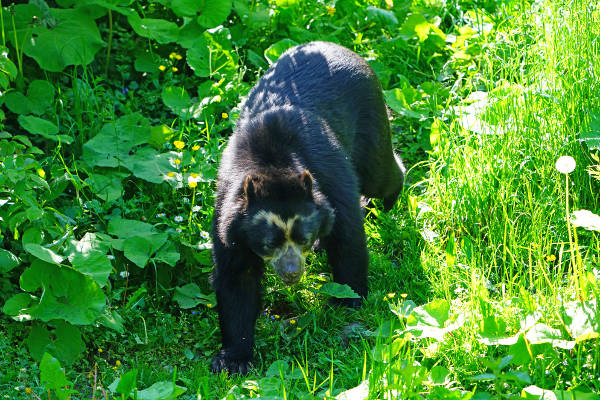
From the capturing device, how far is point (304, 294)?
525cm

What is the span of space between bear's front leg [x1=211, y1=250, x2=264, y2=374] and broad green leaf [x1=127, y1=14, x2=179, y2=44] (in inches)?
109

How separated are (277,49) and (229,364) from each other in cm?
314

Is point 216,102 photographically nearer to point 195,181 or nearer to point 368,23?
point 195,181

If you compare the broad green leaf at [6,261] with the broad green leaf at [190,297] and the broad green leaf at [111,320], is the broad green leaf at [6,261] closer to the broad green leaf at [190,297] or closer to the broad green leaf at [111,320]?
the broad green leaf at [111,320]

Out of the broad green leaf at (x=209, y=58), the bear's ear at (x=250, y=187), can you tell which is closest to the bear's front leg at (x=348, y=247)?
the bear's ear at (x=250, y=187)

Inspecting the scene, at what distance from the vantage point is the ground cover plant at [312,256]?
400 centimetres

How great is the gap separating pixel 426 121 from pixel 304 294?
2.15 m

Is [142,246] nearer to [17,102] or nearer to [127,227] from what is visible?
[127,227]

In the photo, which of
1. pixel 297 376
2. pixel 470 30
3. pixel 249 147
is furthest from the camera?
pixel 470 30

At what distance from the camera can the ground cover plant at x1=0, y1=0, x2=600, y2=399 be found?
4.00 m

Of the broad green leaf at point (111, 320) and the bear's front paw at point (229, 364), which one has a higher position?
the broad green leaf at point (111, 320)

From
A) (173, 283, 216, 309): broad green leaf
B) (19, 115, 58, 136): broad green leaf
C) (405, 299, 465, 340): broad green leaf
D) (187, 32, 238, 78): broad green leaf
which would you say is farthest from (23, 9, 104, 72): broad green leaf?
(405, 299, 465, 340): broad green leaf

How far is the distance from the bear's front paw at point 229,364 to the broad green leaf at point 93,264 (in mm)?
818


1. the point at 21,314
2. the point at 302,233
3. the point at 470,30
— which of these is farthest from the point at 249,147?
the point at 470,30
